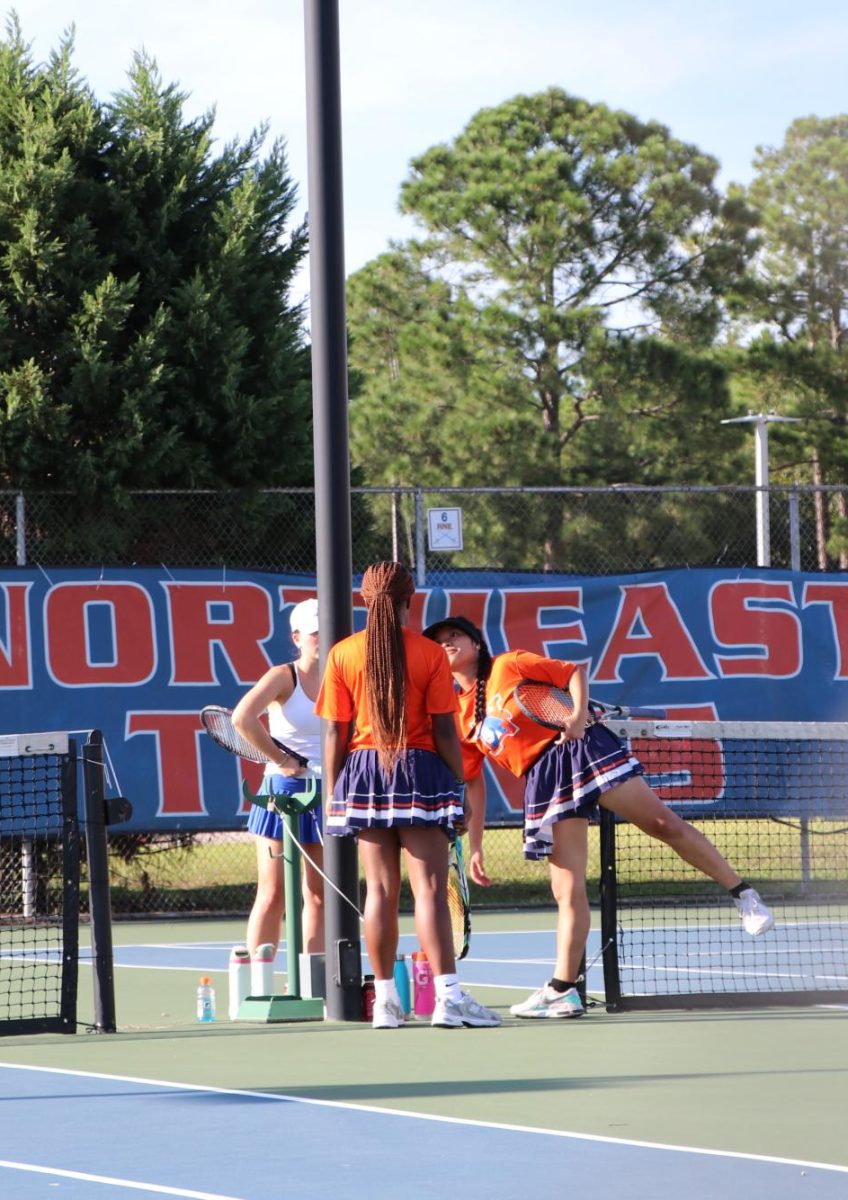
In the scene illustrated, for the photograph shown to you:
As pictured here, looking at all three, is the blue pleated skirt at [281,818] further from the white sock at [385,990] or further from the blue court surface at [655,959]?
the blue court surface at [655,959]

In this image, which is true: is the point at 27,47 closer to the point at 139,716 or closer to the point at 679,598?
the point at 139,716

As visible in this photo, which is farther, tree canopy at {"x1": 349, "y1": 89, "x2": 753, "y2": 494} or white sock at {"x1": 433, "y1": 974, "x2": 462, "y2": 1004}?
tree canopy at {"x1": 349, "y1": 89, "x2": 753, "y2": 494}

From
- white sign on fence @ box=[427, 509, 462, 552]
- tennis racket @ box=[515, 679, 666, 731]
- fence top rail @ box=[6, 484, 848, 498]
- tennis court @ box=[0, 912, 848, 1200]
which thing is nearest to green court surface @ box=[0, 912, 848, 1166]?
tennis court @ box=[0, 912, 848, 1200]

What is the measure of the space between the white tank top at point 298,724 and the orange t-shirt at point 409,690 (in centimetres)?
79

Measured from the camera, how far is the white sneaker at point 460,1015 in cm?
759

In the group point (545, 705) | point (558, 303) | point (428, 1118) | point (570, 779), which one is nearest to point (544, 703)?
point (545, 705)

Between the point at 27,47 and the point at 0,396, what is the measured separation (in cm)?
Result: 254

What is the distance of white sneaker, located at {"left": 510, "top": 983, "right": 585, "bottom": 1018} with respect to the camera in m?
7.95

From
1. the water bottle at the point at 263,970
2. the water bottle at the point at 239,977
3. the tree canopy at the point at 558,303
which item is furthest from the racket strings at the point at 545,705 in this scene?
the tree canopy at the point at 558,303

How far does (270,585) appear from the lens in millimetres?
13328

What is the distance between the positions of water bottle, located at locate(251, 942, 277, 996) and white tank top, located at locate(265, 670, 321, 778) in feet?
2.51

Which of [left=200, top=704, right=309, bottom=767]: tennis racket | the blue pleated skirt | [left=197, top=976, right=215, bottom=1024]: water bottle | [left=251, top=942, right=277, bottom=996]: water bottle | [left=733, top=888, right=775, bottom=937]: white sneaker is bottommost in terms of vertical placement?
[left=197, top=976, right=215, bottom=1024]: water bottle

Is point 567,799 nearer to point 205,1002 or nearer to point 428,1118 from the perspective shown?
point 205,1002

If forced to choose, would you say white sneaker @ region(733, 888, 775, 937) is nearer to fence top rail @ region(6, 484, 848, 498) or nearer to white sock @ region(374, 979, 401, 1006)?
white sock @ region(374, 979, 401, 1006)
